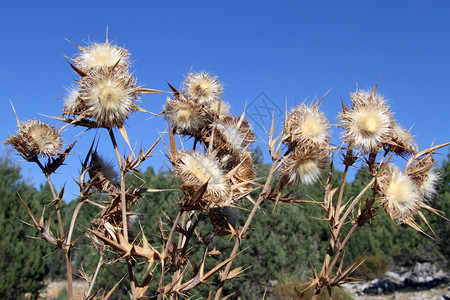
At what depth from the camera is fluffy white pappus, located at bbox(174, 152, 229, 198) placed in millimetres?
2777

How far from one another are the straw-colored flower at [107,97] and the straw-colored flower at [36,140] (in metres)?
0.52

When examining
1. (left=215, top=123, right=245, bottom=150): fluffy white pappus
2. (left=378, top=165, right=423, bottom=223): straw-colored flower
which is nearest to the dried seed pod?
(left=215, top=123, right=245, bottom=150): fluffy white pappus

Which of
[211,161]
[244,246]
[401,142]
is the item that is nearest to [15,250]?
[244,246]

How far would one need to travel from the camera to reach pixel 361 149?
3225mm

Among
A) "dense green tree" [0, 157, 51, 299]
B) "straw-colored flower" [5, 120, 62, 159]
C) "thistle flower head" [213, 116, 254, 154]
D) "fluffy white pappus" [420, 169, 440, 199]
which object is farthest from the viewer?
"dense green tree" [0, 157, 51, 299]

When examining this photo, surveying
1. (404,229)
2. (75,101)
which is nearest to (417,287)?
(404,229)

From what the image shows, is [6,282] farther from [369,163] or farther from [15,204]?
[369,163]

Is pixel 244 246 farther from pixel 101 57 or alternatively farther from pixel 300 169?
pixel 101 57

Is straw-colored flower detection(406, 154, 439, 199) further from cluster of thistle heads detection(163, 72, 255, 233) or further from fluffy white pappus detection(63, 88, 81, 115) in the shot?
fluffy white pappus detection(63, 88, 81, 115)

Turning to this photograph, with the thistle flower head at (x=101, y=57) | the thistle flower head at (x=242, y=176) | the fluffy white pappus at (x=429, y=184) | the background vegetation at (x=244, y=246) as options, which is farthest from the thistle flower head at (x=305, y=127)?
the background vegetation at (x=244, y=246)

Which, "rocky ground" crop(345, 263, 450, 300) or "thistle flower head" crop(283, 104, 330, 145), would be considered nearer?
"thistle flower head" crop(283, 104, 330, 145)

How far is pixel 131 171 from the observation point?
2.96 m

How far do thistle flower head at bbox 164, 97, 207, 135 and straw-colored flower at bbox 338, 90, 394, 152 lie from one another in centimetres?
112

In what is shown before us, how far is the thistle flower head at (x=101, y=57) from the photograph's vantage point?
3.15 meters
